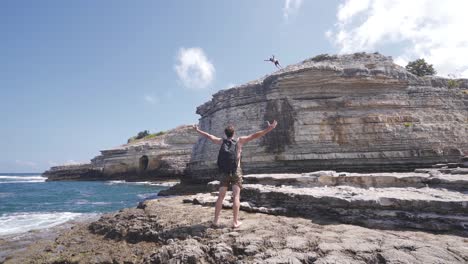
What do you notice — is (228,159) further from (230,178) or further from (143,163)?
(143,163)

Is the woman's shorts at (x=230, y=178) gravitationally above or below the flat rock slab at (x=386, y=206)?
above

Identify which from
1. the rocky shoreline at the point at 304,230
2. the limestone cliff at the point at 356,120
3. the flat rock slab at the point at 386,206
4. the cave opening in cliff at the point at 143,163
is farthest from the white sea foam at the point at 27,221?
the cave opening in cliff at the point at 143,163

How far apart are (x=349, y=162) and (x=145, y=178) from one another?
98.5 feet

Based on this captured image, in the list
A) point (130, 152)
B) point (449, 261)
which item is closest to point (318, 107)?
point (449, 261)

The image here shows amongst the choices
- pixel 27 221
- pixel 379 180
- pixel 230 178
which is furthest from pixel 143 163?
pixel 230 178

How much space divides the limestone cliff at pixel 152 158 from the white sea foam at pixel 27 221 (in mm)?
23694

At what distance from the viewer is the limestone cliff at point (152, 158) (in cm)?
3738

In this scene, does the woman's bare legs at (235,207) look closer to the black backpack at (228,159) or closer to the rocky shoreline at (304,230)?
the rocky shoreline at (304,230)

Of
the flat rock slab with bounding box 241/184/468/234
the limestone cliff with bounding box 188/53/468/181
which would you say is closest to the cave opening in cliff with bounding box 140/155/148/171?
the limestone cliff with bounding box 188/53/468/181

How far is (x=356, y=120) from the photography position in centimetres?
1642

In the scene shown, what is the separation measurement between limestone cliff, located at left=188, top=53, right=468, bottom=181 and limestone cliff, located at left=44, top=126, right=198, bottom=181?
20964 mm

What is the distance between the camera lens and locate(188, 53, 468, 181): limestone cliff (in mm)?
15508

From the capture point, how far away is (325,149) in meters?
16.0

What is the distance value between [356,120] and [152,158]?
29.2 meters
